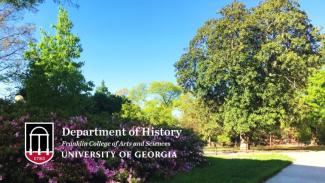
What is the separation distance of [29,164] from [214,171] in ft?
17.2

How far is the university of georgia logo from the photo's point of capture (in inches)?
230

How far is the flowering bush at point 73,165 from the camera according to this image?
18.2ft

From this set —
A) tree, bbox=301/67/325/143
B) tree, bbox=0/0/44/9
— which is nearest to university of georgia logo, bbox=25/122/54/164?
tree, bbox=0/0/44/9

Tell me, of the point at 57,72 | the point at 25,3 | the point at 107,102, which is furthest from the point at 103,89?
the point at 25,3

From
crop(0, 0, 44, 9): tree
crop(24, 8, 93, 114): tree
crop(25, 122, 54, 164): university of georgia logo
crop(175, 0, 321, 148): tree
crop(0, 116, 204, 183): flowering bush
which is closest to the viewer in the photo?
crop(0, 116, 204, 183): flowering bush

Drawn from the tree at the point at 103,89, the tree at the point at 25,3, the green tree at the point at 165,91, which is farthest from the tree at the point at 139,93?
the tree at the point at 25,3

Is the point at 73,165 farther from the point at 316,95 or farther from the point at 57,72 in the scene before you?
the point at 316,95

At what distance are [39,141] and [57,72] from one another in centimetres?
1723

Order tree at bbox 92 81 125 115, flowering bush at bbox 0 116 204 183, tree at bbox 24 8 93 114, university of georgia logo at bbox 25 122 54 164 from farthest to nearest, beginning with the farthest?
tree at bbox 92 81 125 115 < tree at bbox 24 8 93 114 < university of georgia logo at bbox 25 122 54 164 < flowering bush at bbox 0 116 204 183

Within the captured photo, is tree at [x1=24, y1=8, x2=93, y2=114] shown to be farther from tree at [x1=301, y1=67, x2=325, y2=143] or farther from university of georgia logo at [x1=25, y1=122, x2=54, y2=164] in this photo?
tree at [x1=301, y1=67, x2=325, y2=143]

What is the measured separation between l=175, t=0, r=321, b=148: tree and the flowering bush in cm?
1999

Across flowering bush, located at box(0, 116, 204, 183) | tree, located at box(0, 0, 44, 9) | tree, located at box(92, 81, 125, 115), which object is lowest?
flowering bush, located at box(0, 116, 204, 183)

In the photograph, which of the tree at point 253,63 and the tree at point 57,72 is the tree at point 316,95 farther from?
the tree at point 57,72

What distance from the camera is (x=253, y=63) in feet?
92.8
